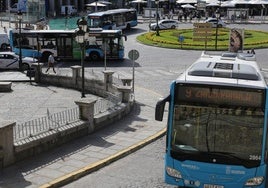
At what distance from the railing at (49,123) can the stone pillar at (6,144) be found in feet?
3.10

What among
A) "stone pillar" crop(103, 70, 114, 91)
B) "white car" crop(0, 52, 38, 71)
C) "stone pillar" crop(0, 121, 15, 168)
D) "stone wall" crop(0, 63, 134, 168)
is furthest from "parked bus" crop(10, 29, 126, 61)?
"stone pillar" crop(0, 121, 15, 168)

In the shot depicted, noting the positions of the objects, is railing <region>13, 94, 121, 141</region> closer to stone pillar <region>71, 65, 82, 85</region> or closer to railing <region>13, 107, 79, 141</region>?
railing <region>13, 107, 79, 141</region>

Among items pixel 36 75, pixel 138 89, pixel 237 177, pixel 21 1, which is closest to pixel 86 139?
pixel 237 177

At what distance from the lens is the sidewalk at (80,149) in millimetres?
12273

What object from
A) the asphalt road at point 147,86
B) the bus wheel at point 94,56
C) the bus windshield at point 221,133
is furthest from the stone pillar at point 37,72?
the bus windshield at point 221,133

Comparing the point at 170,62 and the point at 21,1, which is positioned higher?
the point at 21,1

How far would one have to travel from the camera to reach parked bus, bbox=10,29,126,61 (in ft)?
122

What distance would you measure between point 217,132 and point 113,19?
45.4 meters

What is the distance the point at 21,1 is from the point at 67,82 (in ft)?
127

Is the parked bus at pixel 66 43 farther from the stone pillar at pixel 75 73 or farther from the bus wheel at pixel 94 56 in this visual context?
the stone pillar at pixel 75 73

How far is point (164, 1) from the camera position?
315ft

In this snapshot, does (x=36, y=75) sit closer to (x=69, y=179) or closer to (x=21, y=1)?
(x=69, y=179)

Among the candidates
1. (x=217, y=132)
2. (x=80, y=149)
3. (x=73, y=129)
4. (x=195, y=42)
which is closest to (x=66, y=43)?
(x=195, y=42)

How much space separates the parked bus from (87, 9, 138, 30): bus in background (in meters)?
14.8
